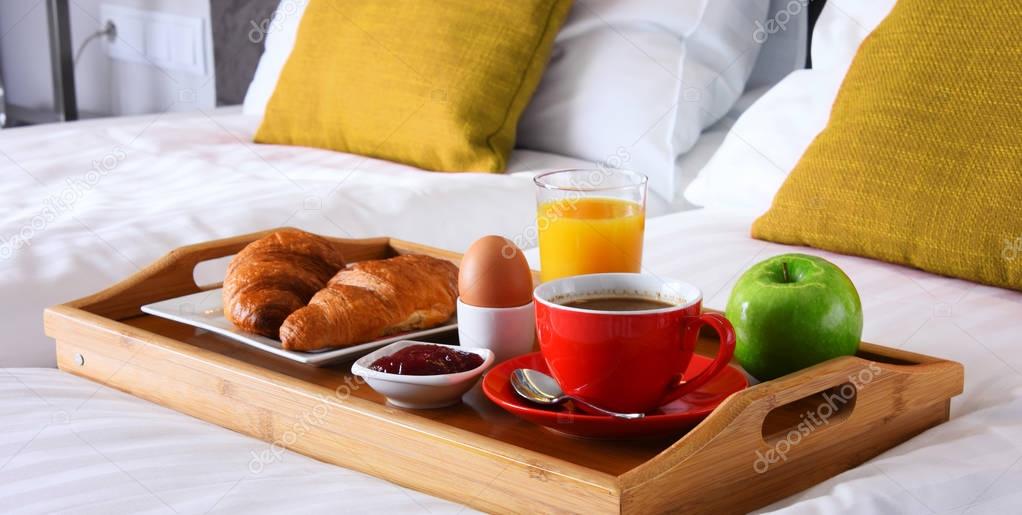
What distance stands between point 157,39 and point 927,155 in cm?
244

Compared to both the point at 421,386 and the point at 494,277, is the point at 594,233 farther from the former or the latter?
the point at 421,386

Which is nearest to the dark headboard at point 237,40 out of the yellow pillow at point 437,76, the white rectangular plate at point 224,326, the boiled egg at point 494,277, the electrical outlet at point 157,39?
the electrical outlet at point 157,39

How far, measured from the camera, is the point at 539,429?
2.48ft

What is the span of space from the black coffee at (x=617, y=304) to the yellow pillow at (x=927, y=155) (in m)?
0.50

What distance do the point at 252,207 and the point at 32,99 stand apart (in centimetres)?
235

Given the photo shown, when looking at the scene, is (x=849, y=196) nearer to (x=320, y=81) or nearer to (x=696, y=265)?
(x=696, y=265)

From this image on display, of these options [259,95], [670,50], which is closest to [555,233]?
[670,50]

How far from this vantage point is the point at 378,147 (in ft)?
5.89

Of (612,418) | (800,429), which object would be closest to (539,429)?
(612,418)

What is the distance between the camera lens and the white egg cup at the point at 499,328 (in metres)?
0.87

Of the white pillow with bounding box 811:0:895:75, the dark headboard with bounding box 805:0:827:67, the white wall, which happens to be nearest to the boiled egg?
the white pillow with bounding box 811:0:895:75

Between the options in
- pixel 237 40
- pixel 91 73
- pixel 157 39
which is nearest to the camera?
pixel 237 40

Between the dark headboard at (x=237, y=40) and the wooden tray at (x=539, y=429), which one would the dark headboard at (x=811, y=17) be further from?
the dark headboard at (x=237, y=40)

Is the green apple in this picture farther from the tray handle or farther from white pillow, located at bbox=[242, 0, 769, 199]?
white pillow, located at bbox=[242, 0, 769, 199]
